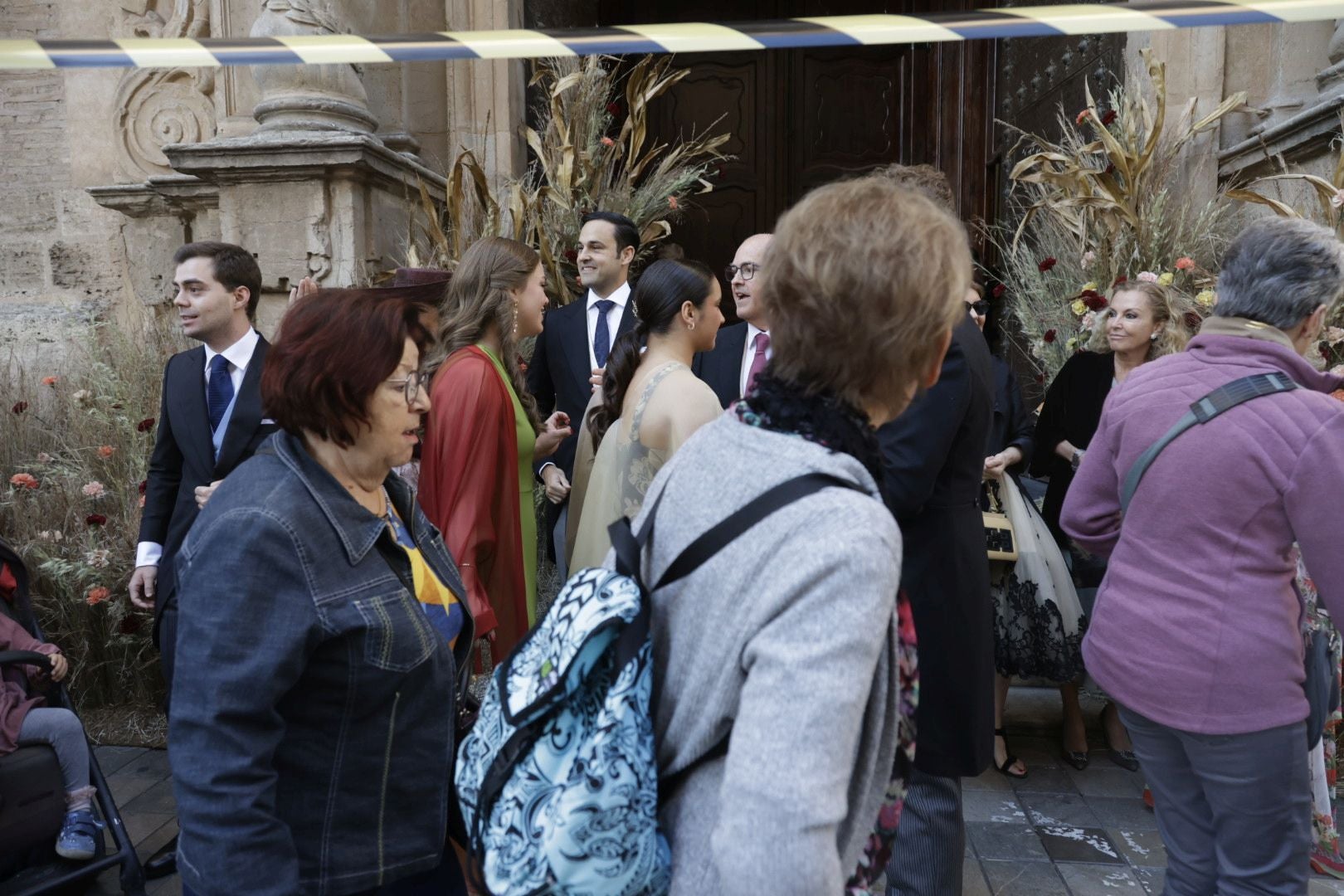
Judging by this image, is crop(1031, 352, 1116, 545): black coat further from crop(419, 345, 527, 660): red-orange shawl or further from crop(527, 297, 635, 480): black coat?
crop(419, 345, 527, 660): red-orange shawl

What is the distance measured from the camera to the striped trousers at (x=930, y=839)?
2562mm

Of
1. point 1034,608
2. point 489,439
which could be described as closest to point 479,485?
point 489,439

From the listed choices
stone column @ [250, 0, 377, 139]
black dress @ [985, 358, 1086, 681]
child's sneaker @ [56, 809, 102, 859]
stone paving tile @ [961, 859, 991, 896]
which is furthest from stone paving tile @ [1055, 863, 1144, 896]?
stone column @ [250, 0, 377, 139]

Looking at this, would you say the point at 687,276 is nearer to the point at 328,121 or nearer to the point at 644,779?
the point at 644,779

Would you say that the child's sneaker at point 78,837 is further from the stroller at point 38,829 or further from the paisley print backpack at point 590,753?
the paisley print backpack at point 590,753

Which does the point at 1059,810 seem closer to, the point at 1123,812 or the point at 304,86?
the point at 1123,812

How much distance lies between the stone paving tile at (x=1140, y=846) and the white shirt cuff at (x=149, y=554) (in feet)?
11.1

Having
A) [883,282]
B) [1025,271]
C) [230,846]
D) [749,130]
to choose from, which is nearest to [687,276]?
[883,282]

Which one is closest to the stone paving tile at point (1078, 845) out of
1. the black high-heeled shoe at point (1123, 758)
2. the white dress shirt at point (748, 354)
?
the black high-heeled shoe at point (1123, 758)

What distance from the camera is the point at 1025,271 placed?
5.49m

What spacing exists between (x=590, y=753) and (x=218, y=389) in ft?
8.43

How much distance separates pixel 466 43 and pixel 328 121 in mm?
3088

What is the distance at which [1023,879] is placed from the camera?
3.32 metres

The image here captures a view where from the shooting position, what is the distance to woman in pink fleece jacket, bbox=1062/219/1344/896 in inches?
80.0
